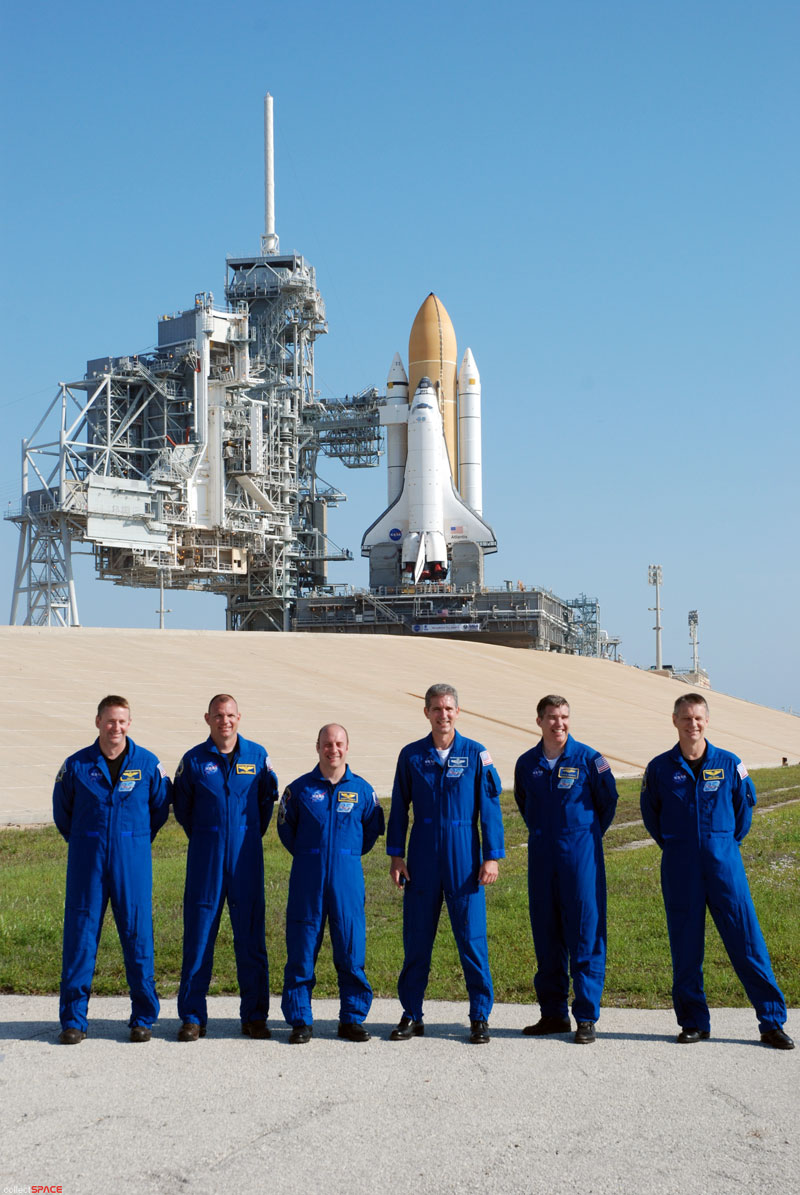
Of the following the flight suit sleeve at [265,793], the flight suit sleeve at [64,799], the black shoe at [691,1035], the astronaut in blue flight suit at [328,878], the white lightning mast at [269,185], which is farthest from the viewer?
the white lightning mast at [269,185]

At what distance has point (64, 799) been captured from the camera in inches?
255

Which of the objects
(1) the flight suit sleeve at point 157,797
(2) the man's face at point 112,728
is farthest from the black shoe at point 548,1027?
(2) the man's face at point 112,728

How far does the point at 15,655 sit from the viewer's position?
2683cm

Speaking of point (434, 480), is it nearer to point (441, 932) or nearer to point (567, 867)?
point (441, 932)

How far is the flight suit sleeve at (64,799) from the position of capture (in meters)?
6.47

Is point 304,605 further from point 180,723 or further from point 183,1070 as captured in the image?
point 183,1070

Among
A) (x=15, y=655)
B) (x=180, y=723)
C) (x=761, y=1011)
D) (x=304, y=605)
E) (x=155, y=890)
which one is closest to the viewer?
(x=761, y=1011)

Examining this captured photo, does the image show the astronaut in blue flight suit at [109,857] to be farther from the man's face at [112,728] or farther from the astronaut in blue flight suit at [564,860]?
the astronaut in blue flight suit at [564,860]

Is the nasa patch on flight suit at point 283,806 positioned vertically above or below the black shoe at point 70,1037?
above

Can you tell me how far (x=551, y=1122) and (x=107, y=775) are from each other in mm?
3055

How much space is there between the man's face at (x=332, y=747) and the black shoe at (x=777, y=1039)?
2696 millimetres

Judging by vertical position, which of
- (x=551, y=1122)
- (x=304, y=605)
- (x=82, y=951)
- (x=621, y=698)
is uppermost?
(x=304, y=605)

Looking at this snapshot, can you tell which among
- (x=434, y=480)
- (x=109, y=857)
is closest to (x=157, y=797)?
(x=109, y=857)

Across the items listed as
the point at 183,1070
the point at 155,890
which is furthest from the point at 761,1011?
→ the point at 155,890
